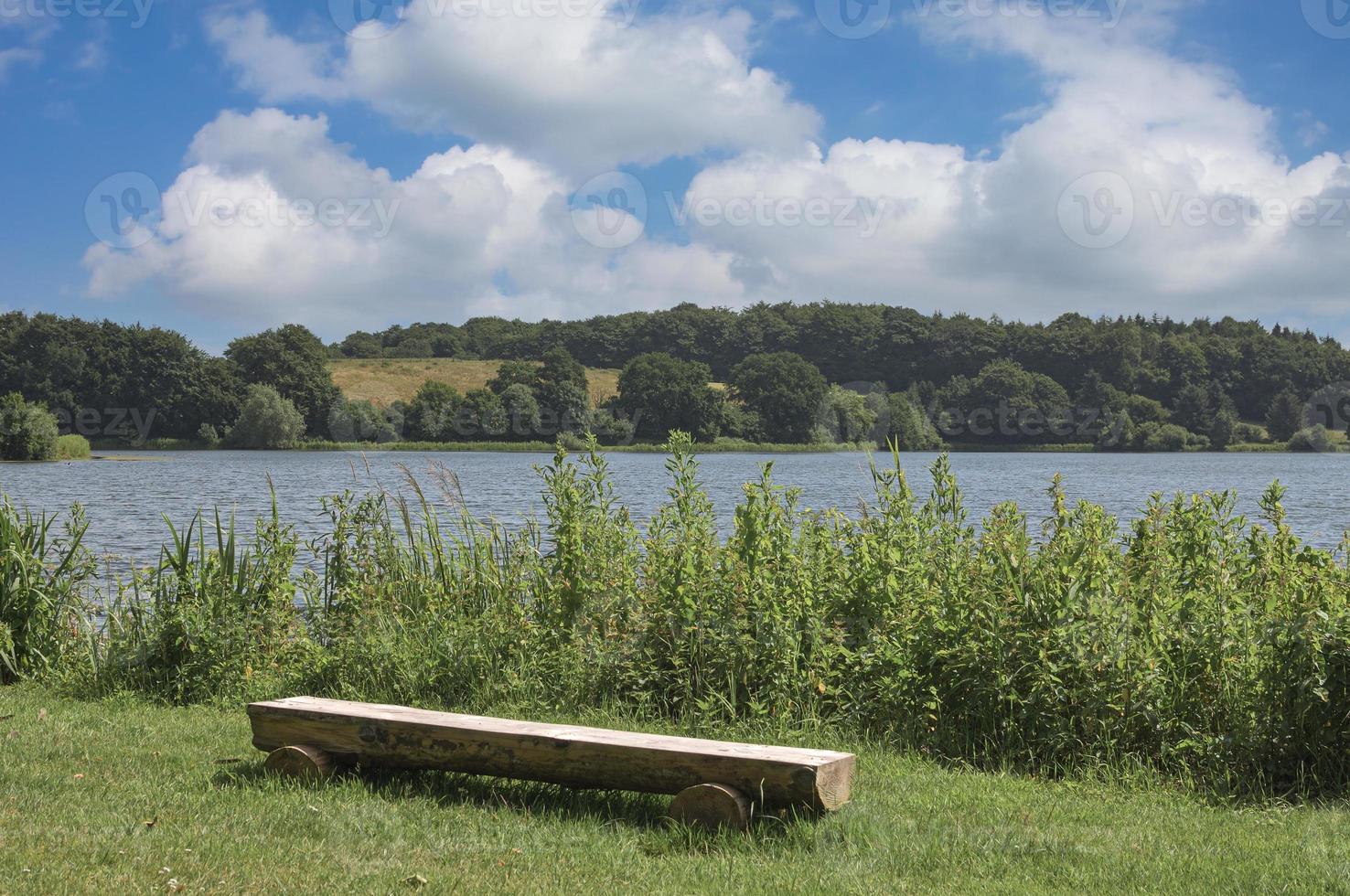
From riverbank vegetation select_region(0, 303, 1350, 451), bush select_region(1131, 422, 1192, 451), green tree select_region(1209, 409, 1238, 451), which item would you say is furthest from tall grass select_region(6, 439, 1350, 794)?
green tree select_region(1209, 409, 1238, 451)

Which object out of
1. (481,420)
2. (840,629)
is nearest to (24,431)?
(481,420)

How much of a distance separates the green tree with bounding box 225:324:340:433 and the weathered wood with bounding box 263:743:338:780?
97.4m

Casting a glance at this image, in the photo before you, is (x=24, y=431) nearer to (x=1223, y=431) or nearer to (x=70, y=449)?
(x=70, y=449)

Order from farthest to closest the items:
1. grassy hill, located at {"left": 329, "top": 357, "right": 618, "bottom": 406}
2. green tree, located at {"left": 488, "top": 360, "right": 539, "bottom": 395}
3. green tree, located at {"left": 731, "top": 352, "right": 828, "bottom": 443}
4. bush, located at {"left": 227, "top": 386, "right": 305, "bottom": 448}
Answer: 1. grassy hill, located at {"left": 329, "top": 357, "right": 618, "bottom": 406}
2. green tree, located at {"left": 488, "top": 360, "right": 539, "bottom": 395}
3. green tree, located at {"left": 731, "top": 352, "right": 828, "bottom": 443}
4. bush, located at {"left": 227, "top": 386, "right": 305, "bottom": 448}

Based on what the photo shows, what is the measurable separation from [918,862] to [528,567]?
15.9ft

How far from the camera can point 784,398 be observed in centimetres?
10600

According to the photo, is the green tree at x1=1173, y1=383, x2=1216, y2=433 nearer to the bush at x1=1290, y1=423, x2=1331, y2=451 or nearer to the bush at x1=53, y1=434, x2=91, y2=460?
the bush at x1=1290, y1=423, x2=1331, y2=451

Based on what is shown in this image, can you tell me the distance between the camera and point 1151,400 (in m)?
114

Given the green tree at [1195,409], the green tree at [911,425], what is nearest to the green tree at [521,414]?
the green tree at [911,425]

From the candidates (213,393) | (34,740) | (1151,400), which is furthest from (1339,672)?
(1151,400)

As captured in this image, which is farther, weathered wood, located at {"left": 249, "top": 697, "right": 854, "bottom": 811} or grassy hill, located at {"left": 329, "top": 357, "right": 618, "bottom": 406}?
grassy hill, located at {"left": 329, "top": 357, "right": 618, "bottom": 406}

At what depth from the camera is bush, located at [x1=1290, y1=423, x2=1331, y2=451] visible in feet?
352

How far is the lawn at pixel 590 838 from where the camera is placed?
455cm

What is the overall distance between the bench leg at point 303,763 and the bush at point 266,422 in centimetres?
9001
